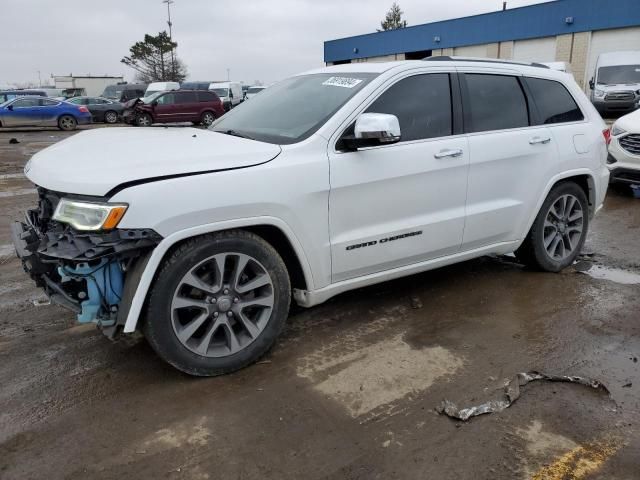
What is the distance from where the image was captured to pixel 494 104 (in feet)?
14.2

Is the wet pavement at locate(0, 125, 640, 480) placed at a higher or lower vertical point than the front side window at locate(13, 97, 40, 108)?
lower

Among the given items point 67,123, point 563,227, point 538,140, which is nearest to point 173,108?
point 67,123

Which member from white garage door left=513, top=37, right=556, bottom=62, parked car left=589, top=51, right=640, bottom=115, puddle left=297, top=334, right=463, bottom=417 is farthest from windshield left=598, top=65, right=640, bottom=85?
puddle left=297, top=334, right=463, bottom=417

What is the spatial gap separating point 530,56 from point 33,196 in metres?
31.5

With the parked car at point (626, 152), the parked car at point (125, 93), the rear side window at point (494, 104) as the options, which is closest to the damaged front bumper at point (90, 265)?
the rear side window at point (494, 104)

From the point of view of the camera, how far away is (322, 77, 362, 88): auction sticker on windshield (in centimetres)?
382

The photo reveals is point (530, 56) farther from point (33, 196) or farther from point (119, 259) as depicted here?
point (119, 259)

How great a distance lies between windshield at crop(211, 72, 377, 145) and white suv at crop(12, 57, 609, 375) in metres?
0.02

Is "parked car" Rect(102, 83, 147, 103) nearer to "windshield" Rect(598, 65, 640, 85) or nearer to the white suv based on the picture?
"windshield" Rect(598, 65, 640, 85)

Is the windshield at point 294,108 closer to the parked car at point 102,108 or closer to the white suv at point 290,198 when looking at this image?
the white suv at point 290,198

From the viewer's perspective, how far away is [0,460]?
8.44 feet

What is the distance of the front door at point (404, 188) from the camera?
11.5 feet

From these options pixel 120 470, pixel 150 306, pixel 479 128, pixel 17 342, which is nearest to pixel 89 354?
pixel 17 342

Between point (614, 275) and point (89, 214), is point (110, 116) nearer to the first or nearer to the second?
point (614, 275)
